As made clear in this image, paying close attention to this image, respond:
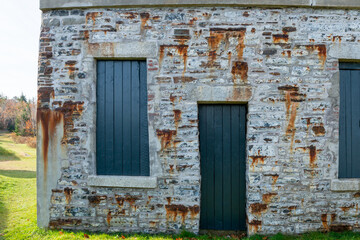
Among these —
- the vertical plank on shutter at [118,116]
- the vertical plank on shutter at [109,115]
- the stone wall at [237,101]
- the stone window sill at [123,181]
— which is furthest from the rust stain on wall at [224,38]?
the stone window sill at [123,181]

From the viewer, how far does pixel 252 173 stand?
4090 mm

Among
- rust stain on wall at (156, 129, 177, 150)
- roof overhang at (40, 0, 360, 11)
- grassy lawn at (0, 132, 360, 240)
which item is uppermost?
roof overhang at (40, 0, 360, 11)

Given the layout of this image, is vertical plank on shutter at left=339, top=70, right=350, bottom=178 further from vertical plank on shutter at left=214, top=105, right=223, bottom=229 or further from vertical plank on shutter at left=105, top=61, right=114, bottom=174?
vertical plank on shutter at left=105, top=61, right=114, bottom=174

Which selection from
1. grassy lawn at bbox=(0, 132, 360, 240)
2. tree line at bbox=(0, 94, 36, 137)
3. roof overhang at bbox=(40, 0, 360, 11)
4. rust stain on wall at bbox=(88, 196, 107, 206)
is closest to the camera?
grassy lawn at bbox=(0, 132, 360, 240)

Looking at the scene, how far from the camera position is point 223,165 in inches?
170

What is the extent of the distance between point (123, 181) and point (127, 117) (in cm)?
115

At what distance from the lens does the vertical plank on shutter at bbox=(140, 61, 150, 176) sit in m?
4.27

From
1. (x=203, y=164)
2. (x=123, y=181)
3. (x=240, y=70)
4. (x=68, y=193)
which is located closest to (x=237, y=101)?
(x=240, y=70)

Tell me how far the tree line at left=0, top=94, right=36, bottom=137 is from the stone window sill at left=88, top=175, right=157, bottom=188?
25.2 m

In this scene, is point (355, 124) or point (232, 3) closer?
point (232, 3)

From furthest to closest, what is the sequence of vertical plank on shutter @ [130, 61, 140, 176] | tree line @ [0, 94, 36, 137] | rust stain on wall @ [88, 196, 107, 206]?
1. tree line @ [0, 94, 36, 137]
2. vertical plank on shutter @ [130, 61, 140, 176]
3. rust stain on wall @ [88, 196, 107, 206]

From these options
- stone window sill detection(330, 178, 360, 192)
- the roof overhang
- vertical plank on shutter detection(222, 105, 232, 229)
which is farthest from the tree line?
stone window sill detection(330, 178, 360, 192)

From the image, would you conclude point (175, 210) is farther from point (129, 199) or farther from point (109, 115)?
point (109, 115)

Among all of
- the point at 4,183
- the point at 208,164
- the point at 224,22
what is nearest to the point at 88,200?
the point at 208,164
